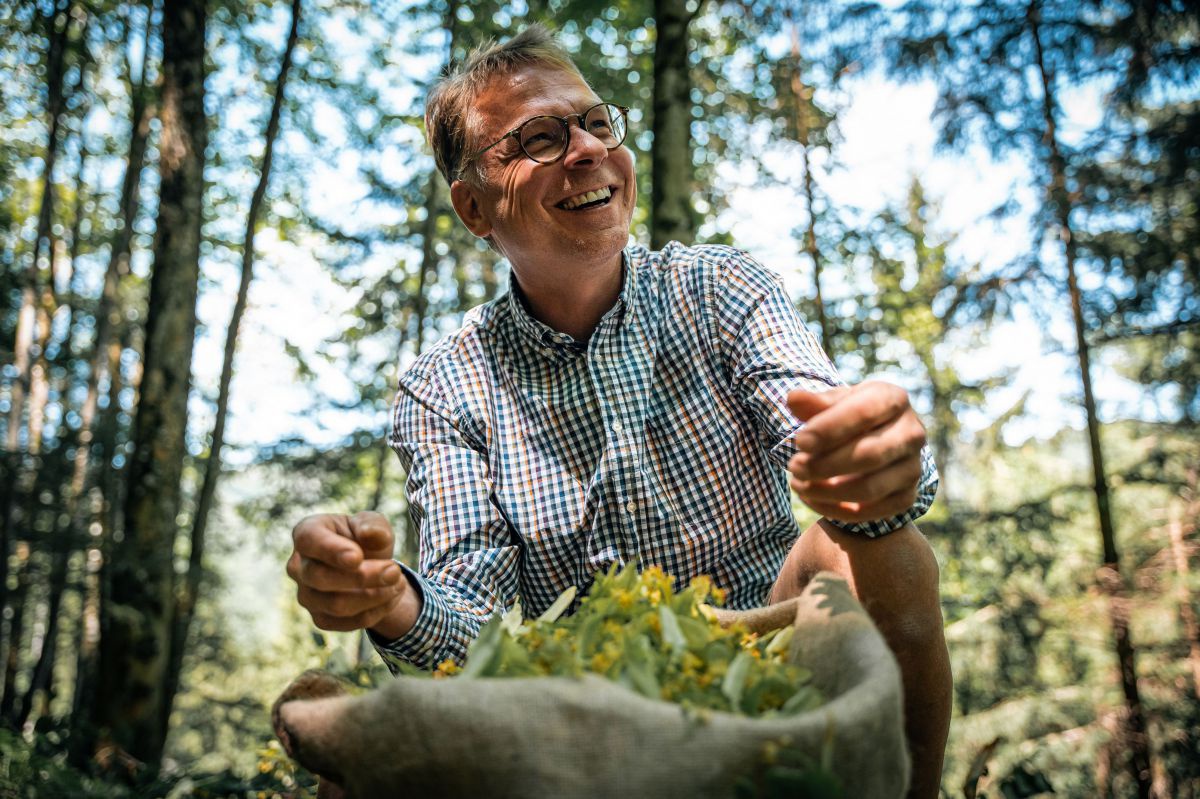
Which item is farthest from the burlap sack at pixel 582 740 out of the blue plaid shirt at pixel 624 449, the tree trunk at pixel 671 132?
the tree trunk at pixel 671 132

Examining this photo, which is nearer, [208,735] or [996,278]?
[996,278]

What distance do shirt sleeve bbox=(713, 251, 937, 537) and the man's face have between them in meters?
0.31

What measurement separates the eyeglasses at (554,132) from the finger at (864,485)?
120 cm

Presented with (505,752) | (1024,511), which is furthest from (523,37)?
(1024,511)

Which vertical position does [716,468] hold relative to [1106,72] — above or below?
below

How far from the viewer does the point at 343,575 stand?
131 cm

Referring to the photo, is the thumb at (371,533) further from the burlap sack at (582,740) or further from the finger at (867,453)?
the finger at (867,453)

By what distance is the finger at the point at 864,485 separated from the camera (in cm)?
113

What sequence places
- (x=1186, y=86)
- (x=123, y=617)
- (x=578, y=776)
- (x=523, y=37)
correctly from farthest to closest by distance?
(x=1186, y=86) < (x=123, y=617) < (x=523, y=37) < (x=578, y=776)

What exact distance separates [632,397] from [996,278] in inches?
280

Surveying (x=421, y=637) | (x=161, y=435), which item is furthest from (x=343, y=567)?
(x=161, y=435)

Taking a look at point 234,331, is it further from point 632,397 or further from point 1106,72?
point 1106,72

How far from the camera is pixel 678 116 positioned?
14.4 feet

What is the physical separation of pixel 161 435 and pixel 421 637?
424cm
